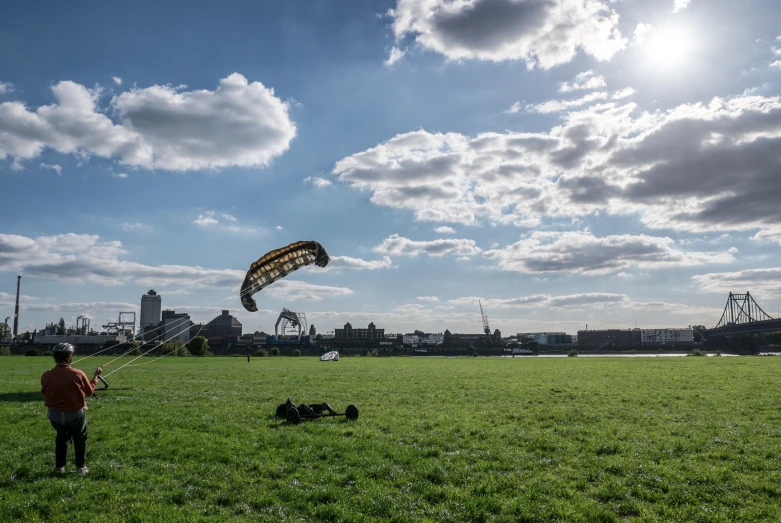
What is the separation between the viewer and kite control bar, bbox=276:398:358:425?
1734 cm

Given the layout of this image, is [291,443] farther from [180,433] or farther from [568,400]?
[568,400]

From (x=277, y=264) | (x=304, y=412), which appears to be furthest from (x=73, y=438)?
(x=277, y=264)

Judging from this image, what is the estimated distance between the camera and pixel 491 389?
28609 millimetres

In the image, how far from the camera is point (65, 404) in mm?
11266

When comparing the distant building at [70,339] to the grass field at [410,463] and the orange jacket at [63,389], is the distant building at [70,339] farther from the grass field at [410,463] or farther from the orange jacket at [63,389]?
the orange jacket at [63,389]

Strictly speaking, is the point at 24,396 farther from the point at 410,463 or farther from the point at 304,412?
the point at 410,463

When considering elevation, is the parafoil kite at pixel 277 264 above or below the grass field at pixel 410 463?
above

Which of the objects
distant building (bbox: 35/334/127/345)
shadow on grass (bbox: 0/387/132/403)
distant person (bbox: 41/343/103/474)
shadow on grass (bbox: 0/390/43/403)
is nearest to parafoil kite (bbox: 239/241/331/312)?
shadow on grass (bbox: 0/387/132/403)

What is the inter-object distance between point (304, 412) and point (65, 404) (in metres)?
8.19

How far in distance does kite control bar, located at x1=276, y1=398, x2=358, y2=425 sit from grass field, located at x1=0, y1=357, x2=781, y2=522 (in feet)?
1.42

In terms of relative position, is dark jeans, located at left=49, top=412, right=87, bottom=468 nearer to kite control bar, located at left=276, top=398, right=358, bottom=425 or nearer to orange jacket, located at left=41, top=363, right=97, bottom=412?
orange jacket, located at left=41, top=363, right=97, bottom=412

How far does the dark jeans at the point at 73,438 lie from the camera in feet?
37.4

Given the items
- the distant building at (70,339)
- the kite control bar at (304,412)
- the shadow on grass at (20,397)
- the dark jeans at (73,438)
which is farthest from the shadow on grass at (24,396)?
the distant building at (70,339)

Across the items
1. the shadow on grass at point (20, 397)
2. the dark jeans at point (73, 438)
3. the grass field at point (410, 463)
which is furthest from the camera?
the shadow on grass at point (20, 397)
